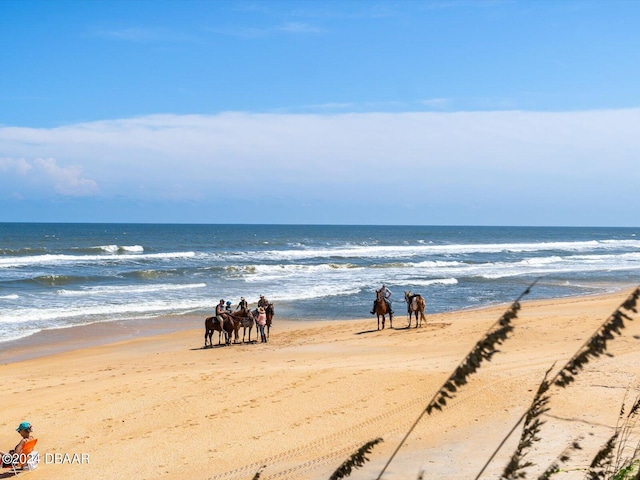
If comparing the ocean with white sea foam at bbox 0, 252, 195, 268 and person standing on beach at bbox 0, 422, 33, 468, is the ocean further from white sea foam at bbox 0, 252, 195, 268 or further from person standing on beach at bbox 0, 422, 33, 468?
person standing on beach at bbox 0, 422, 33, 468

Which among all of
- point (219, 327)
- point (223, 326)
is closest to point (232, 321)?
point (223, 326)

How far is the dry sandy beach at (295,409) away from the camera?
8.88 meters

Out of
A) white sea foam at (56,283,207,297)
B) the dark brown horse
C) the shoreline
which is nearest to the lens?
the shoreline

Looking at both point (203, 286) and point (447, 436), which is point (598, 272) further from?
point (447, 436)

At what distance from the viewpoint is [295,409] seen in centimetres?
1141

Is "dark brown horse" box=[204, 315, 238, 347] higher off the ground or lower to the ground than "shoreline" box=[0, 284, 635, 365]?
higher

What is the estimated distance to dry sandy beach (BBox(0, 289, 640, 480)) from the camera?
888 centimetres

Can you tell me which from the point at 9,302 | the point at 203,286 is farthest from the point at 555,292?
the point at 9,302

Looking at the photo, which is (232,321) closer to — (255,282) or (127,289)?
(127,289)

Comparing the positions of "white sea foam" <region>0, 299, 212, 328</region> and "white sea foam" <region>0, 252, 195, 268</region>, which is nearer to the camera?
"white sea foam" <region>0, 299, 212, 328</region>

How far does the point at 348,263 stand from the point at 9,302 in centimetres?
2920

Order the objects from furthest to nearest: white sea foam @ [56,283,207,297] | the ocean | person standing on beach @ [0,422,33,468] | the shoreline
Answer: white sea foam @ [56,283,207,297]
the ocean
the shoreline
person standing on beach @ [0,422,33,468]

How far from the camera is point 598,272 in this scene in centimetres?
4603

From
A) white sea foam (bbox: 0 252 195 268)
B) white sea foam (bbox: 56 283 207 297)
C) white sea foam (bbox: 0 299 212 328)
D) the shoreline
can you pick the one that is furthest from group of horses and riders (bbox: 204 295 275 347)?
white sea foam (bbox: 0 252 195 268)
